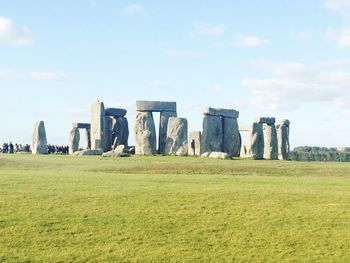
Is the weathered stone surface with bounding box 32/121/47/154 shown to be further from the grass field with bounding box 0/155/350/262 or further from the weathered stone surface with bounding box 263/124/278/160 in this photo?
the grass field with bounding box 0/155/350/262

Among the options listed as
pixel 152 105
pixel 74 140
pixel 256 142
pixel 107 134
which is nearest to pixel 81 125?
pixel 74 140

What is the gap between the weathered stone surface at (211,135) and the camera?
39188mm

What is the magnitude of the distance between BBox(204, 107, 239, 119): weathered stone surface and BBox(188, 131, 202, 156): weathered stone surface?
155cm

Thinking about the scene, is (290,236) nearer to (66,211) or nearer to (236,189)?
(236,189)

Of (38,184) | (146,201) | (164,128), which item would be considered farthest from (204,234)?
(164,128)

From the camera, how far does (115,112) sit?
1682 inches

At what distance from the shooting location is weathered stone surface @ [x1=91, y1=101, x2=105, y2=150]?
40.9 meters

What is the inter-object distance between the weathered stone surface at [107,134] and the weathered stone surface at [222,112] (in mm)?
7393

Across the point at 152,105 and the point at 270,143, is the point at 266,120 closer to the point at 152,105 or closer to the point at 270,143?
the point at 270,143

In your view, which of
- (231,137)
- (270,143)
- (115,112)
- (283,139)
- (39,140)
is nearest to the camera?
(231,137)

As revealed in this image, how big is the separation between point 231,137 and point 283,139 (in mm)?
4881

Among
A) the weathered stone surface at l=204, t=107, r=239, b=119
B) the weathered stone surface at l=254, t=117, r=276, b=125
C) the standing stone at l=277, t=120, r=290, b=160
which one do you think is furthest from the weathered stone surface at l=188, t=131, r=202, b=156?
the standing stone at l=277, t=120, r=290, b=160

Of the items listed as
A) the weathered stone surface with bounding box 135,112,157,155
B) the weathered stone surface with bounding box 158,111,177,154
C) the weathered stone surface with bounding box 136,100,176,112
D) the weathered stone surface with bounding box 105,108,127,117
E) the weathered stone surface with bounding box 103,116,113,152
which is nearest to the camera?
the weathered stone surface with bounding box 135,112,157,155

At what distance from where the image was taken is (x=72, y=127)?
4516 centimetres
